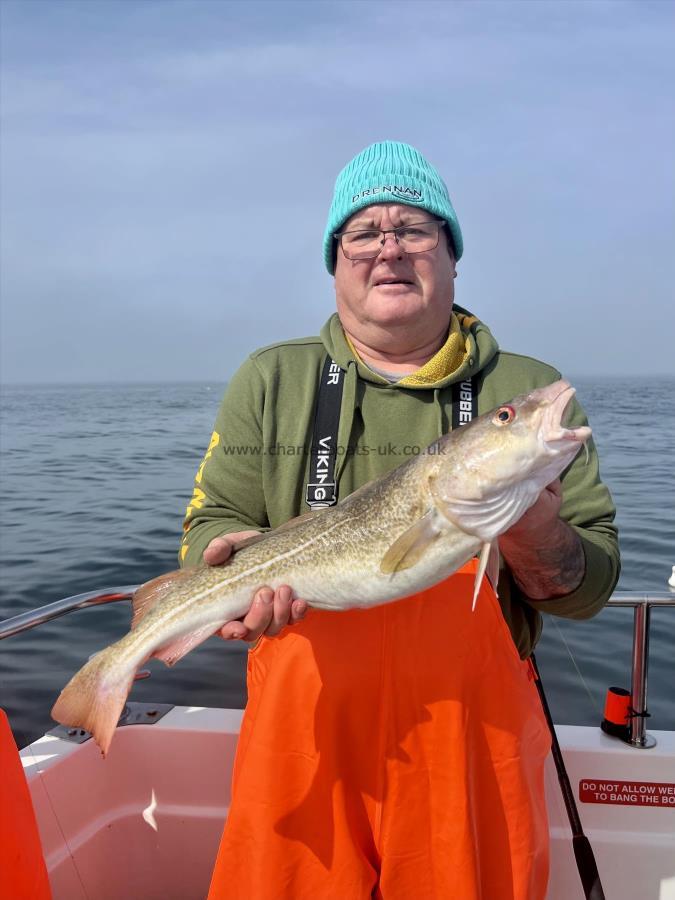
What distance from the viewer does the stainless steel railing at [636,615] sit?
137 inches

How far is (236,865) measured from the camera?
267 centimetres

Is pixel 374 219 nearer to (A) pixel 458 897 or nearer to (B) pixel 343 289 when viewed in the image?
(B) pixel 343 289

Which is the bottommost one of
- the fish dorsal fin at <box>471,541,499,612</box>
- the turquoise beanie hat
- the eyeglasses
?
the fish dorsal fin at <box>471,541,499,612</box>

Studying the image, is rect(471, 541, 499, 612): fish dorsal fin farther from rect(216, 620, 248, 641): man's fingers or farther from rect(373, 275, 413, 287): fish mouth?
rect(373, 275, 413, 287): fish mouth

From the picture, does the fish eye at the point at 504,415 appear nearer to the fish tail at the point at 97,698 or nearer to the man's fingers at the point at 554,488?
the man's fingers at the point at 554,488

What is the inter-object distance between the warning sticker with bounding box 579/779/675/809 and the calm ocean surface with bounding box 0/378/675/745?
1515 millimetres

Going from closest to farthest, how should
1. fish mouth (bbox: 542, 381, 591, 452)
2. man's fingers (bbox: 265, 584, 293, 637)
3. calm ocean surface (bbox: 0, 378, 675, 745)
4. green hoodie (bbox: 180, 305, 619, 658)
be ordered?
fish mouth (bbox: 542, 381, 591, 452)
man's fingers (bbox: 265, 584, 293, 637)
green hoodie (bbox: 180, 305, 619, 658)
calm ocean surface (bbox: 0, 378, 675, 745)

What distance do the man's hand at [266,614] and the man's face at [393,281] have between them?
4.16 feet

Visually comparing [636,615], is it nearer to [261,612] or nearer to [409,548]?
[409,548]

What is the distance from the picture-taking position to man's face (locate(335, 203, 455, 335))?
320cm

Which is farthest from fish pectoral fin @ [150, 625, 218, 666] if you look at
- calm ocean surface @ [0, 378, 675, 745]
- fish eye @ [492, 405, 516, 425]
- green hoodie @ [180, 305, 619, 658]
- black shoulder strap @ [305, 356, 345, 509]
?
calm ocean surface @ [0, 378, 675, 745]

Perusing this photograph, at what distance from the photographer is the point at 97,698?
2701mm

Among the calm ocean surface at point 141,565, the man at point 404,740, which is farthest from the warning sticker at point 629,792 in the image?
the calm ocean surface at point 141,565

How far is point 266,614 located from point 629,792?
2.29 m
